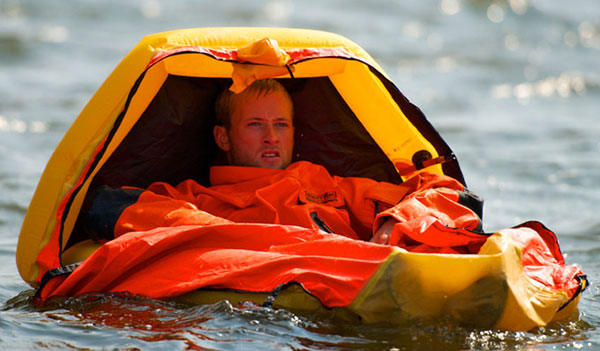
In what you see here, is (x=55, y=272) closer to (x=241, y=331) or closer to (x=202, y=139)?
(x=241, y=331)

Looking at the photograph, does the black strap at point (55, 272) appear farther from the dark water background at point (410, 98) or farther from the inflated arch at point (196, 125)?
the inflated arch at point (196, 125)

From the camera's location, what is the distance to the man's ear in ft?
13.0

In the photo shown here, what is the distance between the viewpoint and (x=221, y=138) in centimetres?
398

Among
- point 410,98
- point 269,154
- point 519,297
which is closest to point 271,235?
point 269,154

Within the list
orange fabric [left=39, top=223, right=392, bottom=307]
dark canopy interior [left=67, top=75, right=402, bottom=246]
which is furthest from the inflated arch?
orange fabric [left=39, top=223, right=392, bottom=307]

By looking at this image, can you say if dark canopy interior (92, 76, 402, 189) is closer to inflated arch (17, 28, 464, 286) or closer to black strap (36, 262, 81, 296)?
inflated arch (17, 28, 464, 286)

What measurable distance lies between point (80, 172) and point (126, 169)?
421 mm

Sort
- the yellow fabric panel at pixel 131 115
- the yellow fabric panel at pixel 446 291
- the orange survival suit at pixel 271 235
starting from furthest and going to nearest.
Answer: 1. the yellow fabric panel at pixel 131 115
2. the orange survival suit at pixel 271 235
3. the yellow fabric panel at pixel 446 291

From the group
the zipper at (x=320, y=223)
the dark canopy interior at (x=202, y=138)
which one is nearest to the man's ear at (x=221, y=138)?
the dark canopy interior at (x=202, y=138)

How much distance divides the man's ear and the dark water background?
107 cm

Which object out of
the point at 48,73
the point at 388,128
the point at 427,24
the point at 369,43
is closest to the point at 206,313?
the point at 388,128

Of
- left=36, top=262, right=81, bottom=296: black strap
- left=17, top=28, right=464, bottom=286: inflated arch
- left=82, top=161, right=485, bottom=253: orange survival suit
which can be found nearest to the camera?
left=36, top=262, right=81, bottom=296: black strap

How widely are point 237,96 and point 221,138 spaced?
234 mm

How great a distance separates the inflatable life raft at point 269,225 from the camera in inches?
105
